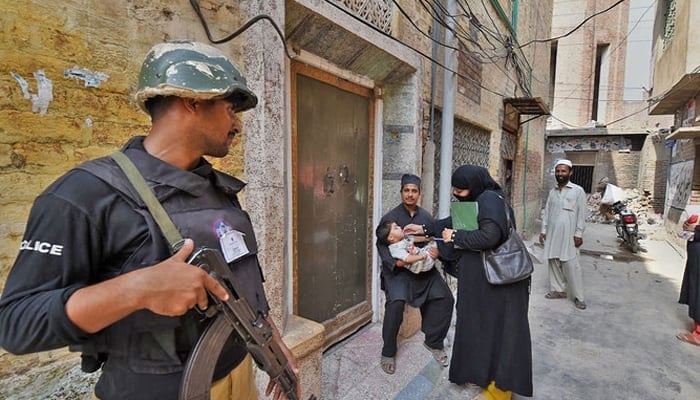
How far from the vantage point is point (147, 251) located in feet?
3.13

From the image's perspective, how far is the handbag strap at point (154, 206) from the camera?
95 centimetres

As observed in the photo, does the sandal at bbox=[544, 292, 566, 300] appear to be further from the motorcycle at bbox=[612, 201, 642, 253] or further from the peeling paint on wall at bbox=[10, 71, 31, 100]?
the peeling paint on wall at bbox=[10, 71, 31, 100]

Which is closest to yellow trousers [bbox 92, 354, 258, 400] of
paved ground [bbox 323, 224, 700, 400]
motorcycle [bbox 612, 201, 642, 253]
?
paved ground [bbox 323, 224, 700, 400]

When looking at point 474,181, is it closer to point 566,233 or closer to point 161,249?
point 161,249

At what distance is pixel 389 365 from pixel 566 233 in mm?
3370

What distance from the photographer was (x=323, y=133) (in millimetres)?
3137

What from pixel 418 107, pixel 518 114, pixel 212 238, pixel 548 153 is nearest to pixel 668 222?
pixel 518 114

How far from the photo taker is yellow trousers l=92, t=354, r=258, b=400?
115cm

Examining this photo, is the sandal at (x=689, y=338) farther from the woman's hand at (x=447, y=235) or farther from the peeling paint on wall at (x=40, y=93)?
the peeling paint on wall at (x=40, y=93)

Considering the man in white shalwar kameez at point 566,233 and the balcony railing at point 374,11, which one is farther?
the man in white shalwar kameez at point 566,233

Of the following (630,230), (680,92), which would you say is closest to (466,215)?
(630,230)

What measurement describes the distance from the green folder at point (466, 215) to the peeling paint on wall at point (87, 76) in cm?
223

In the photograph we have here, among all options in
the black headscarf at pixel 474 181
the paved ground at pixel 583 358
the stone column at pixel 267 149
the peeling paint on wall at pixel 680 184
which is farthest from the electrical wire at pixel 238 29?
the peeling paint on wall at pixel 680 184

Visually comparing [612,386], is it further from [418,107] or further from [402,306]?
[418,107]
